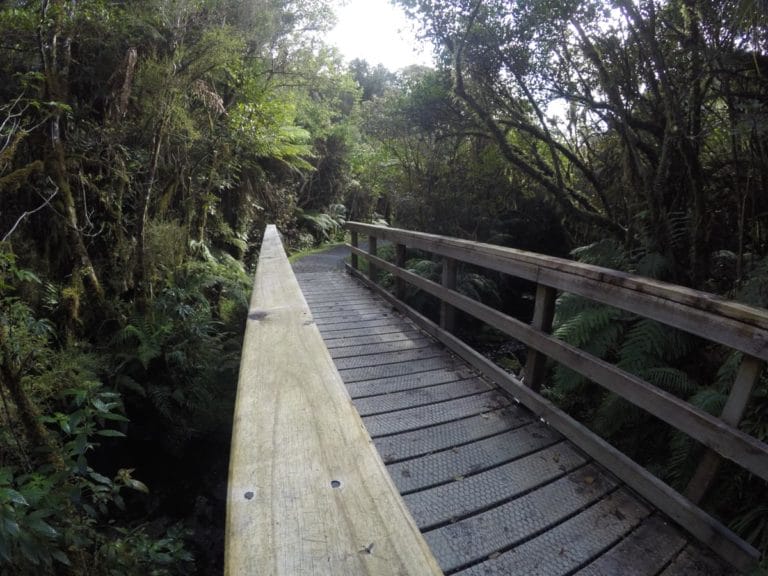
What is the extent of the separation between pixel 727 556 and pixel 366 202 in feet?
55.2

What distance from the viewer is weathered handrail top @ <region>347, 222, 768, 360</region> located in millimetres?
1517

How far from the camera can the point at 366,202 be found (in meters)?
17.7

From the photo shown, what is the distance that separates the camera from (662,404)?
73.4 inches

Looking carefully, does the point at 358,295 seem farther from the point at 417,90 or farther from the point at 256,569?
the point at 256,569

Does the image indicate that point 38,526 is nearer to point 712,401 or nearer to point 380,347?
point 380,347

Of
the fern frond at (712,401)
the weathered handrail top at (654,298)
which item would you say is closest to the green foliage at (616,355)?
the fern frond at (712,401)

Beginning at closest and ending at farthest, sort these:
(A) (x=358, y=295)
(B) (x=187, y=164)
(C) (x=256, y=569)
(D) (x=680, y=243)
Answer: (C) (x=256, y=569), (D) (x=680, y=243), (A) (x=358, y=295), (B) (x=187, y=164)

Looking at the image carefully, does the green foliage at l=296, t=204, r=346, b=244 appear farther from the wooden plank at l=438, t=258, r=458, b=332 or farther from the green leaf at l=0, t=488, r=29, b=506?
the green leaf at l=0, t=488, r=29, b=506

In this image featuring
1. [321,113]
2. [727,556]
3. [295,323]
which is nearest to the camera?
[295,323]

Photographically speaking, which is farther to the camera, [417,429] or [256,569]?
[417,429]

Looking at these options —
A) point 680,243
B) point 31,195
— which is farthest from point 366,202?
point 680,243

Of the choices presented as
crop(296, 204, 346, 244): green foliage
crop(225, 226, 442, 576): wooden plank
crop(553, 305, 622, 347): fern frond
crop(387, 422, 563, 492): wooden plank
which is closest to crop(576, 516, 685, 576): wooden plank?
crop(387, 422, 563, 492): wooden plank

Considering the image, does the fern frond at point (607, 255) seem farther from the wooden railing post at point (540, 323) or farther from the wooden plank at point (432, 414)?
the wooden plank at point (432, 414)

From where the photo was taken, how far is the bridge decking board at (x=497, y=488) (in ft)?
5.65
